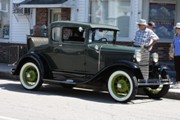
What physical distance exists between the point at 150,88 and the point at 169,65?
4.26 meters

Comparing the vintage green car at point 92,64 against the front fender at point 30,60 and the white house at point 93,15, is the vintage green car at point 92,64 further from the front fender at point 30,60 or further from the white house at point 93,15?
the white house at point 93,15

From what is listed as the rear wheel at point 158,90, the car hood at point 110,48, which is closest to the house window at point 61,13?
the car hood at point 110,48

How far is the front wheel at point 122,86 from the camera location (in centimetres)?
970

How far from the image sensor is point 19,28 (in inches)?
739

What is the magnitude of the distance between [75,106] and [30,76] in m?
2.68

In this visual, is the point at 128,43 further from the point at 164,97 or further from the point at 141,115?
the point at 141,115

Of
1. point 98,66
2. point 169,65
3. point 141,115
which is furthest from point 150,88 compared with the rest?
point 169,65

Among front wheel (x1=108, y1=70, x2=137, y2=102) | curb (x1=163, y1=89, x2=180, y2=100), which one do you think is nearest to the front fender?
front wheel (x1=108, y1=70, x2=137, y2=102)

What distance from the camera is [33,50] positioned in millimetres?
11578

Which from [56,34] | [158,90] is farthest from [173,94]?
[56,34]

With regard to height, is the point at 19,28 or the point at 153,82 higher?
the point at 19,28

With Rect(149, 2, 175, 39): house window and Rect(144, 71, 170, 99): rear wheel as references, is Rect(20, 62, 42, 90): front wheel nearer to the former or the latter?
Rect(144, 71, 170, 99): rear wheel

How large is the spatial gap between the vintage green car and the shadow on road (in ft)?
0.85

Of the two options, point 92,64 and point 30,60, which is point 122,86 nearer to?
point 92,64
